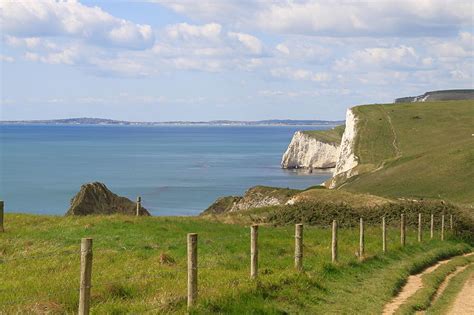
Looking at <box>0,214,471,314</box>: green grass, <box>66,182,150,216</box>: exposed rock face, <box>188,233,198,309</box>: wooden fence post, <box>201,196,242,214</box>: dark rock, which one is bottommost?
<box>201,196,242,214</box>: dark rock

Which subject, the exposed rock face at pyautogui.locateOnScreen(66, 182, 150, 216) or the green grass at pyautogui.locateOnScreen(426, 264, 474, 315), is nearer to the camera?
the green grass at pyautogui.locateOnScreen(426, 264, 474, 315)

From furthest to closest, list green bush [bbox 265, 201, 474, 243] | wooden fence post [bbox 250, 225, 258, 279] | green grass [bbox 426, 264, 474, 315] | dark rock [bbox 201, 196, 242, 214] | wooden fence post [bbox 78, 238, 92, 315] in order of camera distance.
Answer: dark rock [bbox 201, 196, 242, 214] < green bush [bbox 265, 201, 474, 243] < green grass [bbox 426, 264, 474, 315] < wooden fence post [bbox 250, 225, 258, 279] < wooden fence post [bbox 78, 238, 92, 315]

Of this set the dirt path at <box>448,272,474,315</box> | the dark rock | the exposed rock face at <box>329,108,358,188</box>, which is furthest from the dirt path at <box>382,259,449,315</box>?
the exposed rock face at <box>329,108,358,188</box>

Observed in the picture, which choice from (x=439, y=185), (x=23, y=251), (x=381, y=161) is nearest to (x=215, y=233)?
(x=23, y=251)

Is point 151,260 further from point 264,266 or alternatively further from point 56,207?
point 56,207

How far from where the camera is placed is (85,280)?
1152 cm

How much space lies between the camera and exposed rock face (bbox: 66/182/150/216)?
165 feet

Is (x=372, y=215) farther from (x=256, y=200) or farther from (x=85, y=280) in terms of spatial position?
(x=85, y=280)

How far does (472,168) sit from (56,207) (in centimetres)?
5433

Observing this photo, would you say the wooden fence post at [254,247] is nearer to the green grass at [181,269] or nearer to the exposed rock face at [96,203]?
the green grass at [181,269]

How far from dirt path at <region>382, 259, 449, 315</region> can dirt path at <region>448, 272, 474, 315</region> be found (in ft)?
4.04

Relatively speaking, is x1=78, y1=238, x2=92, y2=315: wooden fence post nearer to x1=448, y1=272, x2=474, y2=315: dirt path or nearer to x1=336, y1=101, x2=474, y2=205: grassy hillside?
x1=448, y1=272, x2=474, y2=315: dirt path

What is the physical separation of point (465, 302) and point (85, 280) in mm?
11362

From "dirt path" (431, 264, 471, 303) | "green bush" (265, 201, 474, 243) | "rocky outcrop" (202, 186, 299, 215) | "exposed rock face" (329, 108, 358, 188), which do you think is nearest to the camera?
"dirt path" (431, 264, 471, 303)
